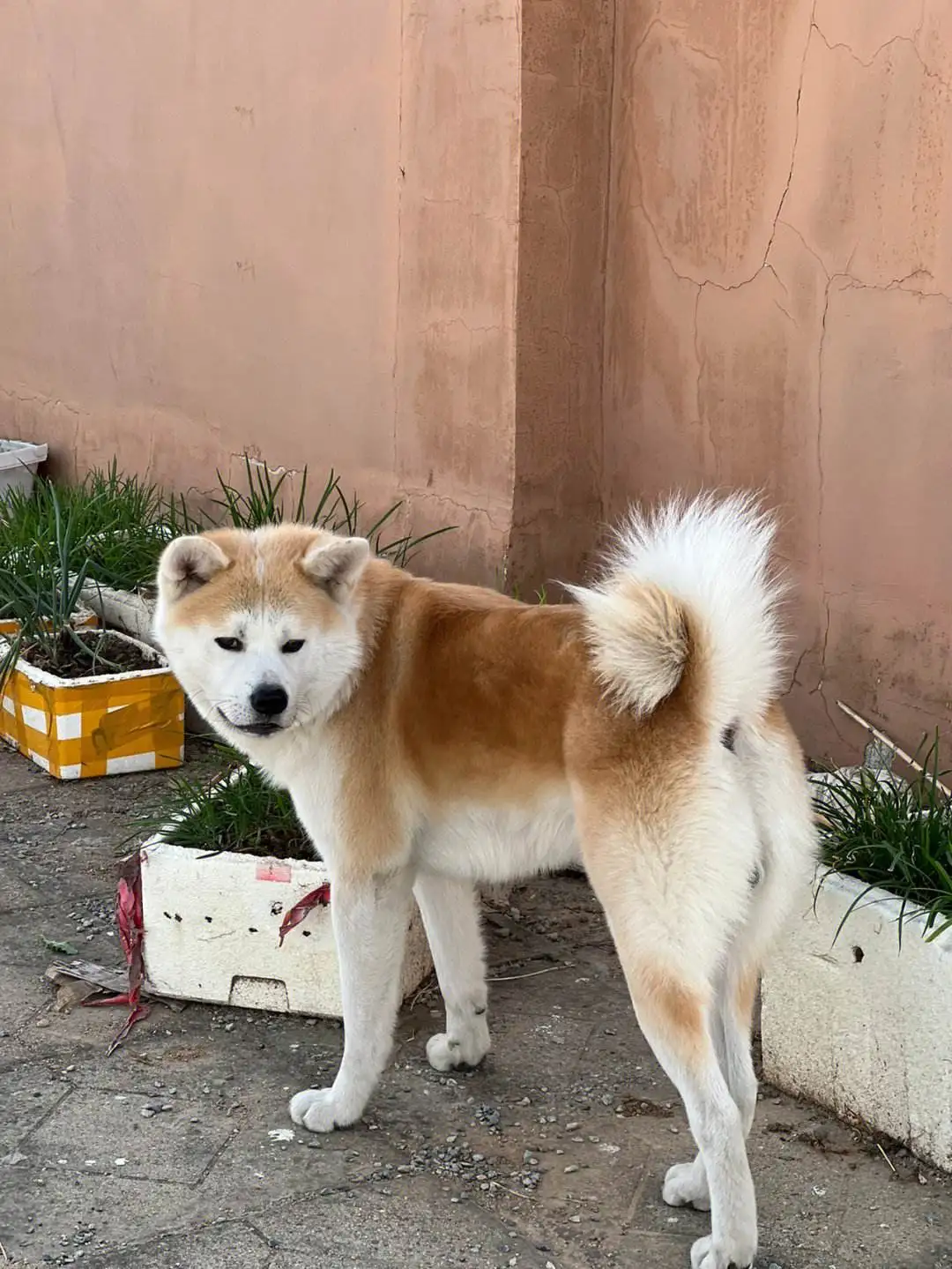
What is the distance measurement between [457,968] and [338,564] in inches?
40.1

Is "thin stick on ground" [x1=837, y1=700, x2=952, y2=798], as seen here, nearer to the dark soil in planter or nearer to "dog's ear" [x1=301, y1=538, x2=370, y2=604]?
"dog's ear" [x1=301, y1=538, x2=370, y2=604]

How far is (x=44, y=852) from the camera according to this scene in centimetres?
477

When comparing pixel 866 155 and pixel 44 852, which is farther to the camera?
pixel 44 852

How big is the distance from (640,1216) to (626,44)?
140 inches

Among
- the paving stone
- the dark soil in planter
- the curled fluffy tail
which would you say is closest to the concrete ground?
the paving stone

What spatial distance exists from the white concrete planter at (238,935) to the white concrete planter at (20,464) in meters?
3.95

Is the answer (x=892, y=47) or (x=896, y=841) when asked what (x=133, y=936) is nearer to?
(x=896, y=841)

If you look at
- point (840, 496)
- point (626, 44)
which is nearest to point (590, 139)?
point (626, 44)

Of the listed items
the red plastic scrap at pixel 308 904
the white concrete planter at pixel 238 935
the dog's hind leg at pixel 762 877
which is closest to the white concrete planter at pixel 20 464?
the white concrete planter at pixel 238 935

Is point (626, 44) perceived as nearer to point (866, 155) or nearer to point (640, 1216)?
point (866, 155)

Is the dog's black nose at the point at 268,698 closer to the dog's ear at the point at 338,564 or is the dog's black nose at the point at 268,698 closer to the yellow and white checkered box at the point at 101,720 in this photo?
the dog's ear at the point at 338,564

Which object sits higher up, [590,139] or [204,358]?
[590,139]

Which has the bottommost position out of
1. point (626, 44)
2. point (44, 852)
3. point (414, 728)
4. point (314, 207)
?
point (44, 852)

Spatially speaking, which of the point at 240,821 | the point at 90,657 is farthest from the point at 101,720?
the point at 240,821
